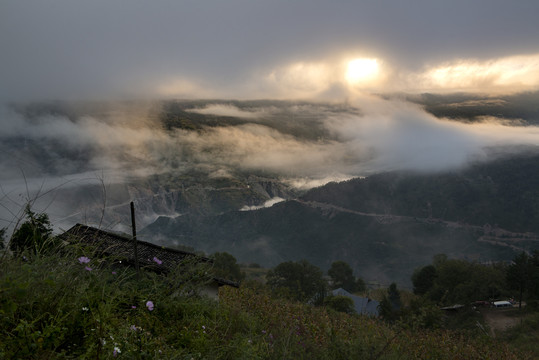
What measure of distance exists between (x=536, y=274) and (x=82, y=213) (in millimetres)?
55069

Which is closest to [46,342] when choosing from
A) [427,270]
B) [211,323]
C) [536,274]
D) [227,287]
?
[211,323]

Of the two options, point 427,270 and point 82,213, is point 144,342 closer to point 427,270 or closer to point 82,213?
point 82,213

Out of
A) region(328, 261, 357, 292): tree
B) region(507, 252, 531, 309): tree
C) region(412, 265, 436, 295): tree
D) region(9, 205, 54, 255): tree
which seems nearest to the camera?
region(9, 205, 54, 255): tree

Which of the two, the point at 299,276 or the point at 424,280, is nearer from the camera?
the point at 424,280

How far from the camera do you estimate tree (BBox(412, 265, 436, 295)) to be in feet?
233

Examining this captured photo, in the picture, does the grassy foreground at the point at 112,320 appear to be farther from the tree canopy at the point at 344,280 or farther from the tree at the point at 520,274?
the tree canopy at the point at 344,280

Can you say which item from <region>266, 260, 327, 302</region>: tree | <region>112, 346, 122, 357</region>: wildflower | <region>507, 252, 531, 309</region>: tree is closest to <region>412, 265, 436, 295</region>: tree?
<region>266, 260, 327, 302</region>: tree

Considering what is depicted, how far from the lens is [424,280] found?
236 ft

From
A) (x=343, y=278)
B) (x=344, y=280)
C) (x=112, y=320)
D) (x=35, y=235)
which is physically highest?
(x=35, y=235)

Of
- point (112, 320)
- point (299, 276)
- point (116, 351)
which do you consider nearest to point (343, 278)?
point (299, 276)

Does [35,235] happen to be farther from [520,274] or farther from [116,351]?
[520,274]

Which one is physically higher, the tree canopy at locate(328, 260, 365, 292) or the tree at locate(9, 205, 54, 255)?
the tree at locate(9, 205, 54, 255)

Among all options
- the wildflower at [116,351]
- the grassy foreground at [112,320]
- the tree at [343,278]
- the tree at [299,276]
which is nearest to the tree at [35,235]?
the grassy foreground at [112,320]

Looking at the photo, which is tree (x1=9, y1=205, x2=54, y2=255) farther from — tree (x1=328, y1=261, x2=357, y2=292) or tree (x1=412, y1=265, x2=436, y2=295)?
tree (x1=328, y1=261, x2=357, y2=292)
